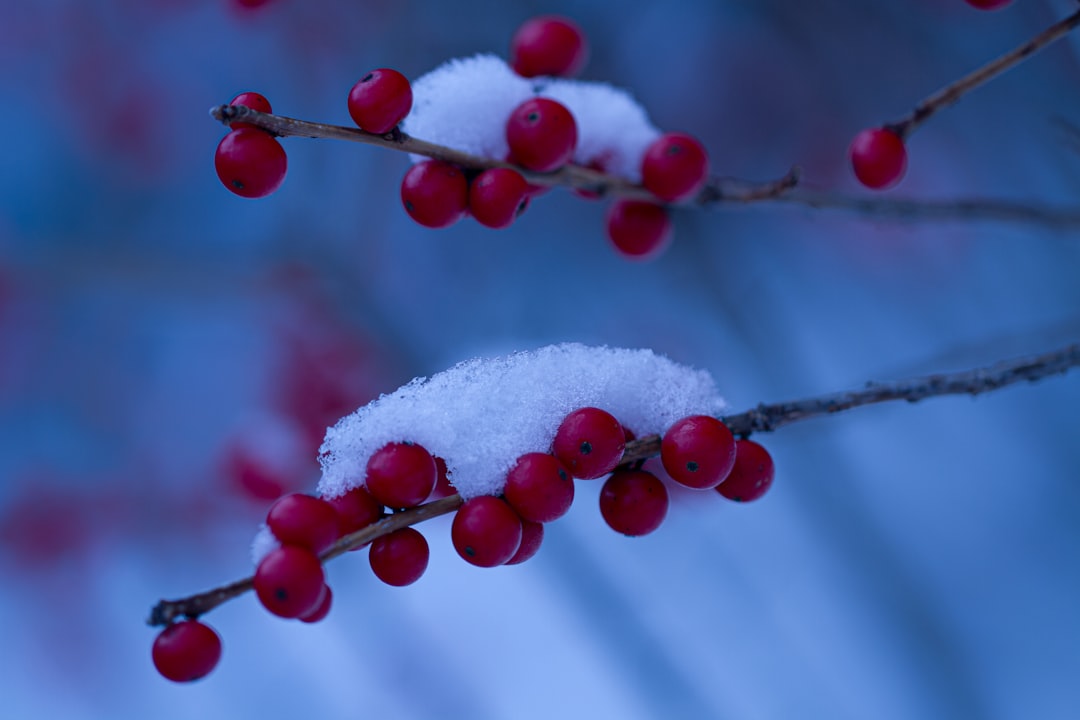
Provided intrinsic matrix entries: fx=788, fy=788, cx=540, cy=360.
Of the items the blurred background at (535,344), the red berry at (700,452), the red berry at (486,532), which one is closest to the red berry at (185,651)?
the red berry at (486,532)

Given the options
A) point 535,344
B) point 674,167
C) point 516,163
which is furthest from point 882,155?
point 535,344

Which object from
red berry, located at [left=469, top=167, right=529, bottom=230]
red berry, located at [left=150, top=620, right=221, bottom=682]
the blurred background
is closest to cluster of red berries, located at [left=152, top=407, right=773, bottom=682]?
red berry, located at [left=150, top=620, right=221, bottom=682]

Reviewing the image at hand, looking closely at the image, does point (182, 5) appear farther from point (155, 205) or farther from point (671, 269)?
point (671, 269)

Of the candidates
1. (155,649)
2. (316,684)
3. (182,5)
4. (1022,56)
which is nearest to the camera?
(155,649)

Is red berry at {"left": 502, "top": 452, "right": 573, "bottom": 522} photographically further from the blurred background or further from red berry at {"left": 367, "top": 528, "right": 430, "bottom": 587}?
the blurred background

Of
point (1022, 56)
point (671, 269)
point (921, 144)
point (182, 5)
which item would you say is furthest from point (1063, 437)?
point (182, 5)

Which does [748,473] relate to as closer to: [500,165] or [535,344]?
[500,165]
